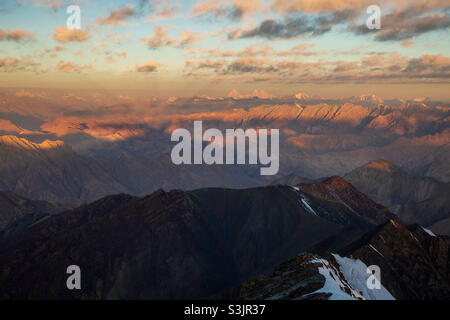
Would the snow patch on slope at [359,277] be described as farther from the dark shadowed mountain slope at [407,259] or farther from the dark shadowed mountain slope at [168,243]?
the dark shadowed mountain slope at [168,243]

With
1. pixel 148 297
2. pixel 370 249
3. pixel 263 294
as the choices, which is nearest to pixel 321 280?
pixel 263 294

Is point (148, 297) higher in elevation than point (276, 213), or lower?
lower

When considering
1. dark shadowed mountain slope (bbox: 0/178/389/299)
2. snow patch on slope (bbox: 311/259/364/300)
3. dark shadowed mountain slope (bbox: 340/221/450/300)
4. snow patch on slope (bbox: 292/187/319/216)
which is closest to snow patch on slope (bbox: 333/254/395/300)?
dark shadowed mountain slope (bbox: 340/221/450/300)

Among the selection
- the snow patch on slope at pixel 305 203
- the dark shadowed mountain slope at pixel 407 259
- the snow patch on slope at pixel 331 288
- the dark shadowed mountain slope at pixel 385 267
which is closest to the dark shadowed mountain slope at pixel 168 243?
the snow patch on slope at pixel 305 203

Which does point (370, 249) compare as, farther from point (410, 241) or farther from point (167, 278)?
point (167, 278)

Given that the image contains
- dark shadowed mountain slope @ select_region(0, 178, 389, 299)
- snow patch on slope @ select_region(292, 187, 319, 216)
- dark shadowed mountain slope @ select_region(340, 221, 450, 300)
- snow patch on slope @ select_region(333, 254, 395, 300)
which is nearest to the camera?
snow patch on slope @ select_region(333, 254, 395, 300)

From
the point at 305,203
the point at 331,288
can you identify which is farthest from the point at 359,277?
the point at 305,203

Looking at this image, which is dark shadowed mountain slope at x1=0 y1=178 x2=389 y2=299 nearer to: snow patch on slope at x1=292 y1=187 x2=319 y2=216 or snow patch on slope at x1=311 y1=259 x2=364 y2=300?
snow patch on slope at x1=292 y1=187 x2=319 y2=216

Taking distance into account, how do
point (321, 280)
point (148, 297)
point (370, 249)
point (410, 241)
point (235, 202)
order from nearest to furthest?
point (321, 280)
point (370, 249)
point (410, 241)
point (148, 297)
point (235, 202)
